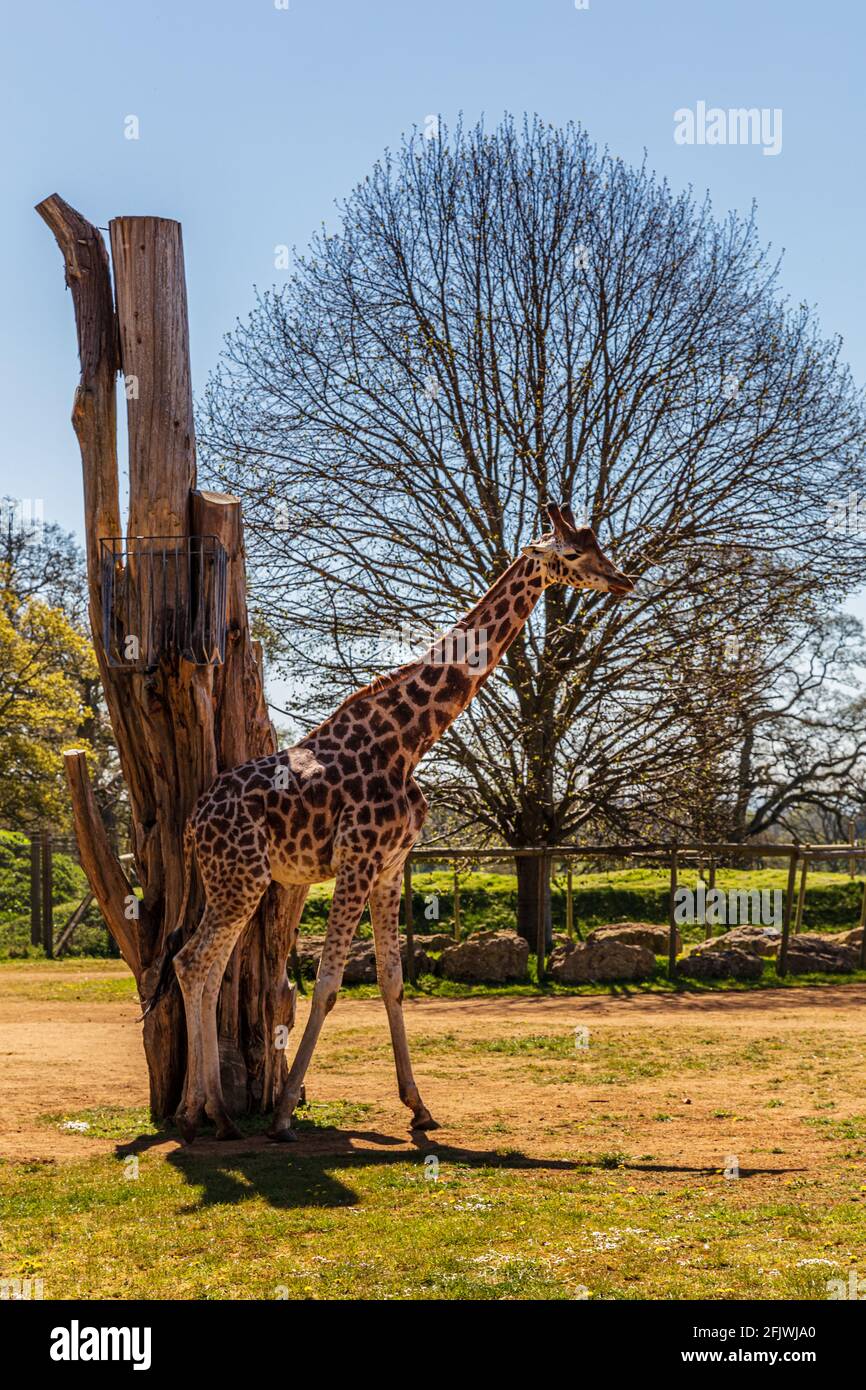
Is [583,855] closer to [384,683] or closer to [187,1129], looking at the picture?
[384,683]

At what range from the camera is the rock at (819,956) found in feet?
63.6

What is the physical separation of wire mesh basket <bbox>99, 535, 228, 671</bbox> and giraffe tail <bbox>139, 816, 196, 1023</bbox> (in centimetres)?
119

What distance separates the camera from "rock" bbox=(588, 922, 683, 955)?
1961cm

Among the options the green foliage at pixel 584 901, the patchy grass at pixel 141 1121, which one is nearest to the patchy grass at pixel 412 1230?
the patchy grass at pixel 141 1121

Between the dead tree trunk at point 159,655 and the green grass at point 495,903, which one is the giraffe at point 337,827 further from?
the green grass at point 495,903

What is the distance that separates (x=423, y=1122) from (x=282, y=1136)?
36.4 inches

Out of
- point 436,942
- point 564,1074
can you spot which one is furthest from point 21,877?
point 564,1074

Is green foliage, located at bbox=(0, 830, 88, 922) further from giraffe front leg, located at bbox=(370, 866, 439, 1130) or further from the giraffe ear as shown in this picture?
the giraffe ear

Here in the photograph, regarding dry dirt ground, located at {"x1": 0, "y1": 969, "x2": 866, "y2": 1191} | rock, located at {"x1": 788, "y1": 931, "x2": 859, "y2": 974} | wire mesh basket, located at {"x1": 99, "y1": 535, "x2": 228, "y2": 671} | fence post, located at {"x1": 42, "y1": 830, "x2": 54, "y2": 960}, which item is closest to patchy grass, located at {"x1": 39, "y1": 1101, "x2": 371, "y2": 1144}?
dry dirt ground, located at {"x1": 0, "y1": 969, "x2": 866, "y2": 1191}

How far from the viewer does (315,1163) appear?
25.6ft
